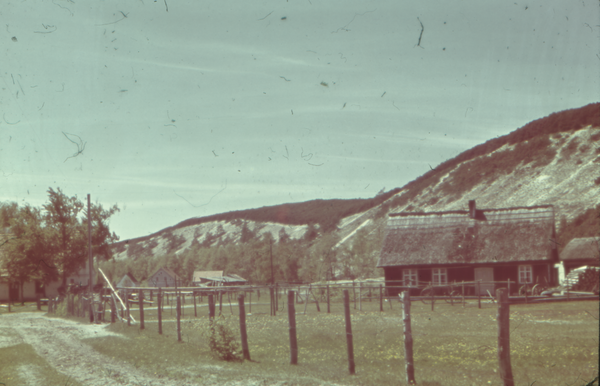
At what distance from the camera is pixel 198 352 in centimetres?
1509

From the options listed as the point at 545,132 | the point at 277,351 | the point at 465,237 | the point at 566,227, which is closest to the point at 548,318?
the point at 277,351

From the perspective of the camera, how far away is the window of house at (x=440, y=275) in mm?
40656

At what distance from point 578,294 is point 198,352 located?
24.9 meters

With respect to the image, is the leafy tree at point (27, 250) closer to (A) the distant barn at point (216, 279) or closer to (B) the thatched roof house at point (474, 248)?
(B) the thatched roof house at point (474, 248)

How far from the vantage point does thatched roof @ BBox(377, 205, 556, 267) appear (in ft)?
128

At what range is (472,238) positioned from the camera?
4134cm

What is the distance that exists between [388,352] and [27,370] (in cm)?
895

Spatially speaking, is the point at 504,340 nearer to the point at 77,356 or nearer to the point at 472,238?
the point at 77,356

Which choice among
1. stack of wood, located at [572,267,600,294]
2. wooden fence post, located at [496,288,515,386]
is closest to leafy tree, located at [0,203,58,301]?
stack of wood, located at [572,267,600,294]

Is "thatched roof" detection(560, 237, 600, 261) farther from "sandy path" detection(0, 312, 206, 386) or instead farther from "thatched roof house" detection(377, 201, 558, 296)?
"sandy path" detection(0, 312, 206, 386)

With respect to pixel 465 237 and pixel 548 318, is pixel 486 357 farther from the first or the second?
pixel 465 237

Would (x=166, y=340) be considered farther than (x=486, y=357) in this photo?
Yes

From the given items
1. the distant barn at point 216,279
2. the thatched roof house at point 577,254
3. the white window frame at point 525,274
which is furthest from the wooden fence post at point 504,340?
the distant barn at point 216,279

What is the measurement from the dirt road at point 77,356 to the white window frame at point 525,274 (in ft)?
90.6
